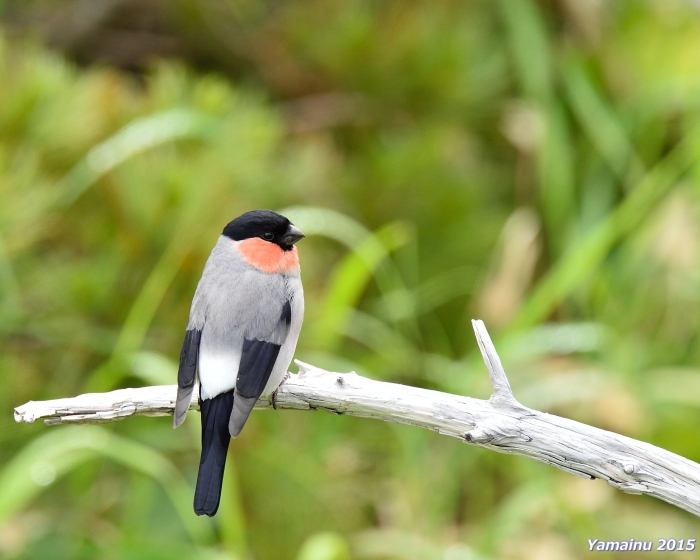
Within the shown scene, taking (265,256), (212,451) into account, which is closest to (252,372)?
(212,451)

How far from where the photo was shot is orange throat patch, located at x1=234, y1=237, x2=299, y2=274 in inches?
99.5

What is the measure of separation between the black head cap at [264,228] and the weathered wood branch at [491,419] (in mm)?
584

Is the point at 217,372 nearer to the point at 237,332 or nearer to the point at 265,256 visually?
the point at 237,332

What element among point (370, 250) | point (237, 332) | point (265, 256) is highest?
point (370, 250)

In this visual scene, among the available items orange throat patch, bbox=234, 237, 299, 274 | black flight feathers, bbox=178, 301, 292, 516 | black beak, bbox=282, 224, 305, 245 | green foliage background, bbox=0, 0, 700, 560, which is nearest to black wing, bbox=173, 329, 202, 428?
black flight feathers, bbox=178, 301, 292, 516

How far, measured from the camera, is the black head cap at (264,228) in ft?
8.41

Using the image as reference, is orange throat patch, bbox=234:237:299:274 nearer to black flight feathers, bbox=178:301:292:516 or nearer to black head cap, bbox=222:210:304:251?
black head cap, bbox=222:210:304:251

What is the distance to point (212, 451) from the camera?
80.2 inches

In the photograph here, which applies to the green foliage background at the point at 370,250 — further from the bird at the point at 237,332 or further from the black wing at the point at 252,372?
the black wing at the point at 252,372

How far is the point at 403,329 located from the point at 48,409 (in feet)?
7.47

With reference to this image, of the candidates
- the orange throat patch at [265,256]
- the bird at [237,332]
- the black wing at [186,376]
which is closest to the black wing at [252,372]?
the bird at [237,332]

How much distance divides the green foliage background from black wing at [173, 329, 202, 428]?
0.59 m

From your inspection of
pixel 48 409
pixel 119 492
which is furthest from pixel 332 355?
pixel 48 409

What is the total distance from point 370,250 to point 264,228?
0.81 metres
